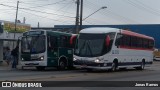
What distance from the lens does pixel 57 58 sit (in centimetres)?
3156

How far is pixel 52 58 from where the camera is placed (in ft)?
102

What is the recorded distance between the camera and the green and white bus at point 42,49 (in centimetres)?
3052

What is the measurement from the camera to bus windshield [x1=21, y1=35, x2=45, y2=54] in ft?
100

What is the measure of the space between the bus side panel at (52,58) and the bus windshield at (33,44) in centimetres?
65

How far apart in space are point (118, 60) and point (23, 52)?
6.81 meters

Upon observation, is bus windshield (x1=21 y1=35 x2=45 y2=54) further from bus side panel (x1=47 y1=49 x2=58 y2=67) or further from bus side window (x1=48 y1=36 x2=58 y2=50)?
bus side panel (x1=47 y1=49 x2=58 y2=67)

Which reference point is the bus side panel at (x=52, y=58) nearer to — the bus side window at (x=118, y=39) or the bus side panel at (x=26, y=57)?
the bus side panel at (x=26, y=57)

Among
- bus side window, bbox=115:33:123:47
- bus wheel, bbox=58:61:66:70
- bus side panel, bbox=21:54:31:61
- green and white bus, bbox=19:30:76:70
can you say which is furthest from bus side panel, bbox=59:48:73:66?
bus side window, bbox=115:33:123:47

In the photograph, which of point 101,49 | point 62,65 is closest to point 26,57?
point 62,65

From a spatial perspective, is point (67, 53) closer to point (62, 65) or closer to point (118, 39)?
point (62, 65)

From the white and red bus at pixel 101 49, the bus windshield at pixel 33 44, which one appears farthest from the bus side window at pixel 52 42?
the white and red bus at pixel 101 49

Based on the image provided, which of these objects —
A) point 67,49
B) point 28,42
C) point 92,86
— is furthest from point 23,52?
point 92,86

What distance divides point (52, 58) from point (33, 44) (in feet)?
5.43

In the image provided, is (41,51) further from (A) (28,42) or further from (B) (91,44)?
(B) (91,44)
